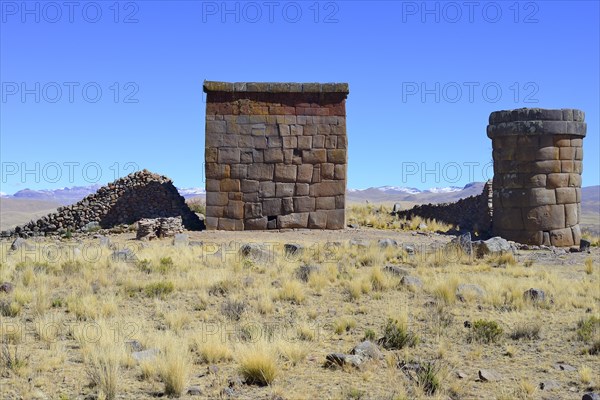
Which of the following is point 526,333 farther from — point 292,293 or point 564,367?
point 292,293

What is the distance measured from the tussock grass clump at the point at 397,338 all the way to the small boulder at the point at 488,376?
1.17 m

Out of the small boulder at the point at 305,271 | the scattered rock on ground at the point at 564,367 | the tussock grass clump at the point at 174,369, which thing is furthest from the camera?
the small boulder at the point at 305,271

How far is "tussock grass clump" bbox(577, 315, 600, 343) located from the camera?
8893 mm

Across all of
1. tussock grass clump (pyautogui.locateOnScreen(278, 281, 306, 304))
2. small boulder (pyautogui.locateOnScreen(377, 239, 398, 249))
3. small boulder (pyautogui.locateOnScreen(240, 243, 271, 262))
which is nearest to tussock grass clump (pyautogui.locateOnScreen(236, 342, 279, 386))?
tussock grass clump (pyautogui.locateOnScreen(278, 281, 306, 304))

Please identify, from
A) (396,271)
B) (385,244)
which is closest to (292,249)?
(385,244)

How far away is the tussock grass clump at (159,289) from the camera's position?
11086 millimetres

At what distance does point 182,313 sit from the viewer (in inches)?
382

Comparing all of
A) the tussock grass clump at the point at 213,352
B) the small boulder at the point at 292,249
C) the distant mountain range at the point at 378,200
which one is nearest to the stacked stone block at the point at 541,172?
the small boulder at the point at 292,249

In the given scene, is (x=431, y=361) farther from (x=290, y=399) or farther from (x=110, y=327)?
(x=110, y=327)

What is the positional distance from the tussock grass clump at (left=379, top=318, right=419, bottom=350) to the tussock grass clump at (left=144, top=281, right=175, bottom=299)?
13.3 feet

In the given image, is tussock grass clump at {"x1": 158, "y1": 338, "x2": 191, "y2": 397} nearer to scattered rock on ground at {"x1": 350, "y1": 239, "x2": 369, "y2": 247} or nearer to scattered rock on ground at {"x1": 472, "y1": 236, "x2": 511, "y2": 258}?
scattered rock on ground at {"x1": 350, "y1": 239, "x2": 369, "y2": 247}

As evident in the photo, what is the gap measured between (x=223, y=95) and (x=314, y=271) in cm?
811

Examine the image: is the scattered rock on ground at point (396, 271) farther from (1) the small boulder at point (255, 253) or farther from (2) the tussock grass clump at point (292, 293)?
(1) the small boulder at point (255, 253)

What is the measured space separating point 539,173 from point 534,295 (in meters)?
8.03
